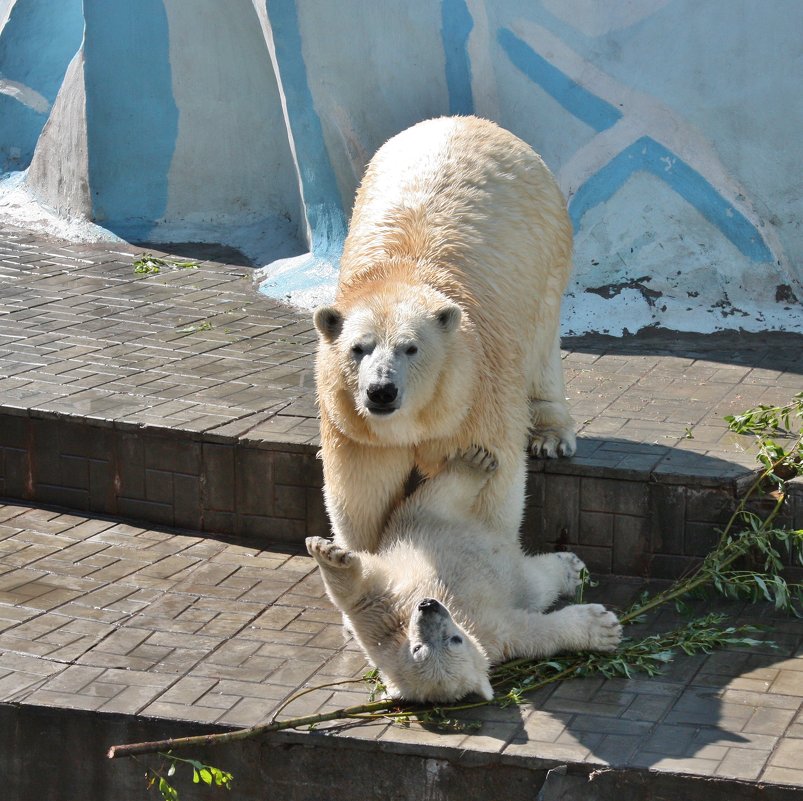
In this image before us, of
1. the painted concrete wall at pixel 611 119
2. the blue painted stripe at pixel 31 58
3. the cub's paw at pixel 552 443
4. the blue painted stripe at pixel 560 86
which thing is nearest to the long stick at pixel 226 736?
the cub's paw at pixel 552 443

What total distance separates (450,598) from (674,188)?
3292 mm

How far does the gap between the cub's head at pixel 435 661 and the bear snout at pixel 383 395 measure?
0.59 metres

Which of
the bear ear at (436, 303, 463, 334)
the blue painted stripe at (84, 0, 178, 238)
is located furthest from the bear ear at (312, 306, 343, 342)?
the blue painted stripe at (84, 0, 178, 238)

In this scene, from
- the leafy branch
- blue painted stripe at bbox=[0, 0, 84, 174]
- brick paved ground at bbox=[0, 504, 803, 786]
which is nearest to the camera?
brick paved ground at bbox=[0, 504, 803, 786]

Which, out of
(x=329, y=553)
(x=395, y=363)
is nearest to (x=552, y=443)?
(x=395, y=363)

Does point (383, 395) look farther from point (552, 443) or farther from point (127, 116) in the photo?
point (127, 116)

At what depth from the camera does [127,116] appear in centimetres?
895

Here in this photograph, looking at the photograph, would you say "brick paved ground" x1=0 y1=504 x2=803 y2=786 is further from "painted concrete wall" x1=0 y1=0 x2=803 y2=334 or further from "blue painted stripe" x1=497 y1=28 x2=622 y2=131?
"blue painted stripe" x1=497 y1=28 x2=622 y2=131

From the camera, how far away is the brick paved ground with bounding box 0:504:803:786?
12.4ft

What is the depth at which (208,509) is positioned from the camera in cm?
559

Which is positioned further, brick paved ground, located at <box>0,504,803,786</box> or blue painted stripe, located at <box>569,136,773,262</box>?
blue painted stripe, located at <box>569,136,773,262</box>

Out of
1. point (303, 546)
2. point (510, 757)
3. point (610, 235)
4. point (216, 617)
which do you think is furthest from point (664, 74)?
point (510, 757)

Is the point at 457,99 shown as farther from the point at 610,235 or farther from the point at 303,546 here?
the point at 303,546

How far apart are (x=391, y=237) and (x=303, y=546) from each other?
1369 millimetres
